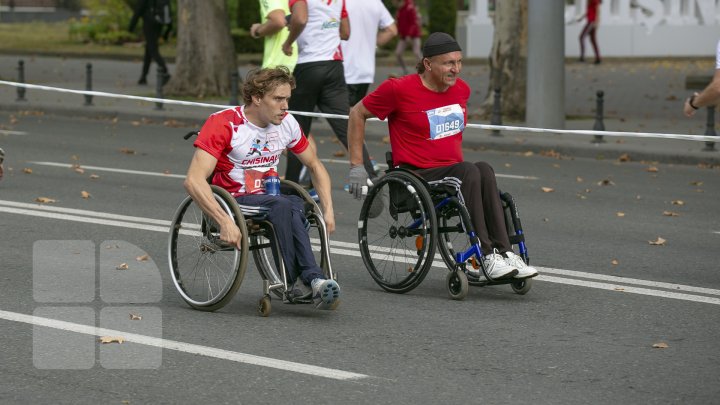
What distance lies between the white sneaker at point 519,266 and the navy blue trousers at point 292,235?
1129mm

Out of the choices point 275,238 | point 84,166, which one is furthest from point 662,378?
point 84,166

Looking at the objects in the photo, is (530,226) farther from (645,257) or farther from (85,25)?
(85,25)

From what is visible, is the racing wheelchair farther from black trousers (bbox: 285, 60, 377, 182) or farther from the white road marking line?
black trousers (bbox: 285, 60, 377, 182)

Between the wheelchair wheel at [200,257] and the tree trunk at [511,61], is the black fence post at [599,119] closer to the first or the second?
the tree trunk at [511,61]

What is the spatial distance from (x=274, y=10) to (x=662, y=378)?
22.2 ft

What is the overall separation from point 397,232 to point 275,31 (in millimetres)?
4272

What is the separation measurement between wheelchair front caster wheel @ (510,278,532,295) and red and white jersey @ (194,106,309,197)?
1.57 metres

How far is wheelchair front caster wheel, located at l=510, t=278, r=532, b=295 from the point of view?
27.4 feet

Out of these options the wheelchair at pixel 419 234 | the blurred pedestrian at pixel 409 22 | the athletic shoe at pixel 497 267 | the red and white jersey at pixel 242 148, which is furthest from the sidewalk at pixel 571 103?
the red and white jersey at pixel 242 148

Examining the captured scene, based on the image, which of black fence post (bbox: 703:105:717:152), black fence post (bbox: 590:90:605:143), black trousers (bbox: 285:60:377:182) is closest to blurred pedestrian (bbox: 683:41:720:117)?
black trousers (bbox: 285:60:377:182)

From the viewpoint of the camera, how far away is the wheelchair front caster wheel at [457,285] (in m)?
8.20

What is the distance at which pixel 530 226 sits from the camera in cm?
1134

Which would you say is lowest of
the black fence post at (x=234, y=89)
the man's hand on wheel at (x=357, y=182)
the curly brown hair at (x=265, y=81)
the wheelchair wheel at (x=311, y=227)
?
the wheelchair wheel at (x=311, y=227)

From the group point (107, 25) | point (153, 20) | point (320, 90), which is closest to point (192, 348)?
point (320, 90)
